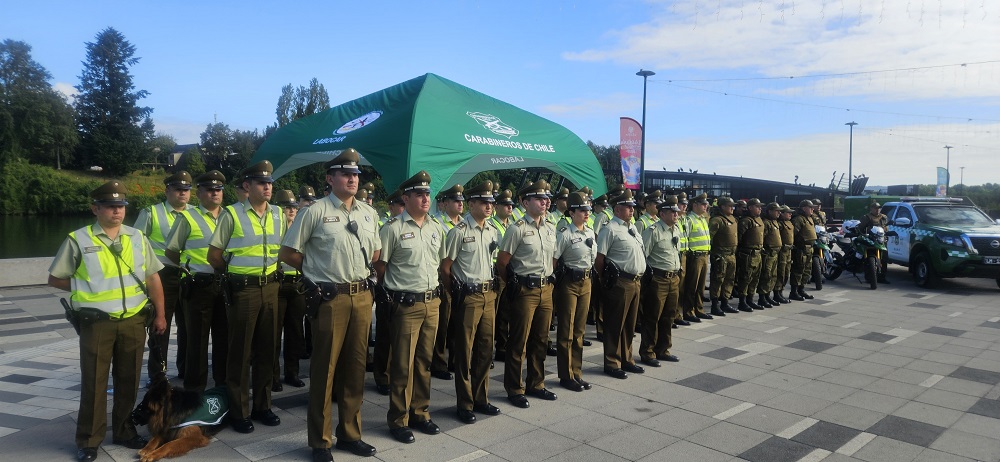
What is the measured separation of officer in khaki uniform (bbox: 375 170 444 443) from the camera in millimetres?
4617

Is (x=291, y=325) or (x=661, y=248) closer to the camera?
(x=291, y=325)

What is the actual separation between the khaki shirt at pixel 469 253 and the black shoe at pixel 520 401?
110 centimetres

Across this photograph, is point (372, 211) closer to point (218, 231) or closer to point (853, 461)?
point (218, 231)

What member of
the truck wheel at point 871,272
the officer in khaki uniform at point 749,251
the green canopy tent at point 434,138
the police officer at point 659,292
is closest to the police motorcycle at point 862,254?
the truck wheel at point 871,272

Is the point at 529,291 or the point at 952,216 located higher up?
the point at 952,216

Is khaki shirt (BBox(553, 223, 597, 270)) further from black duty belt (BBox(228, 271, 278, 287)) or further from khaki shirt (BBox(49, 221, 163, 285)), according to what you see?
khaki shirt (BBox(49, 221, 163, 285))

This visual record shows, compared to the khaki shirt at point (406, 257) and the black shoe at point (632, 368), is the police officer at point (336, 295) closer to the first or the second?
the khaki shirt at point (406, 257)

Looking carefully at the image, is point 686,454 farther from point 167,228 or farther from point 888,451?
point 167,228

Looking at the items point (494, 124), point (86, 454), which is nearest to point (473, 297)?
point (86, 454)

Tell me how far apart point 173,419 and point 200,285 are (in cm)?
132

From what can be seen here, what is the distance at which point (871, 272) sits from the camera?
13078 millimetres

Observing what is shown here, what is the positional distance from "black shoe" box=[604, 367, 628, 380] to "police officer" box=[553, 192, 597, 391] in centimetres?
48

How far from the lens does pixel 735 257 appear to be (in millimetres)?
10406

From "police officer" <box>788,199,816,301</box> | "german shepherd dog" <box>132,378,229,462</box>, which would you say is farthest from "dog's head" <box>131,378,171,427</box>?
"police officer" <box>788,199,816,301</box>
